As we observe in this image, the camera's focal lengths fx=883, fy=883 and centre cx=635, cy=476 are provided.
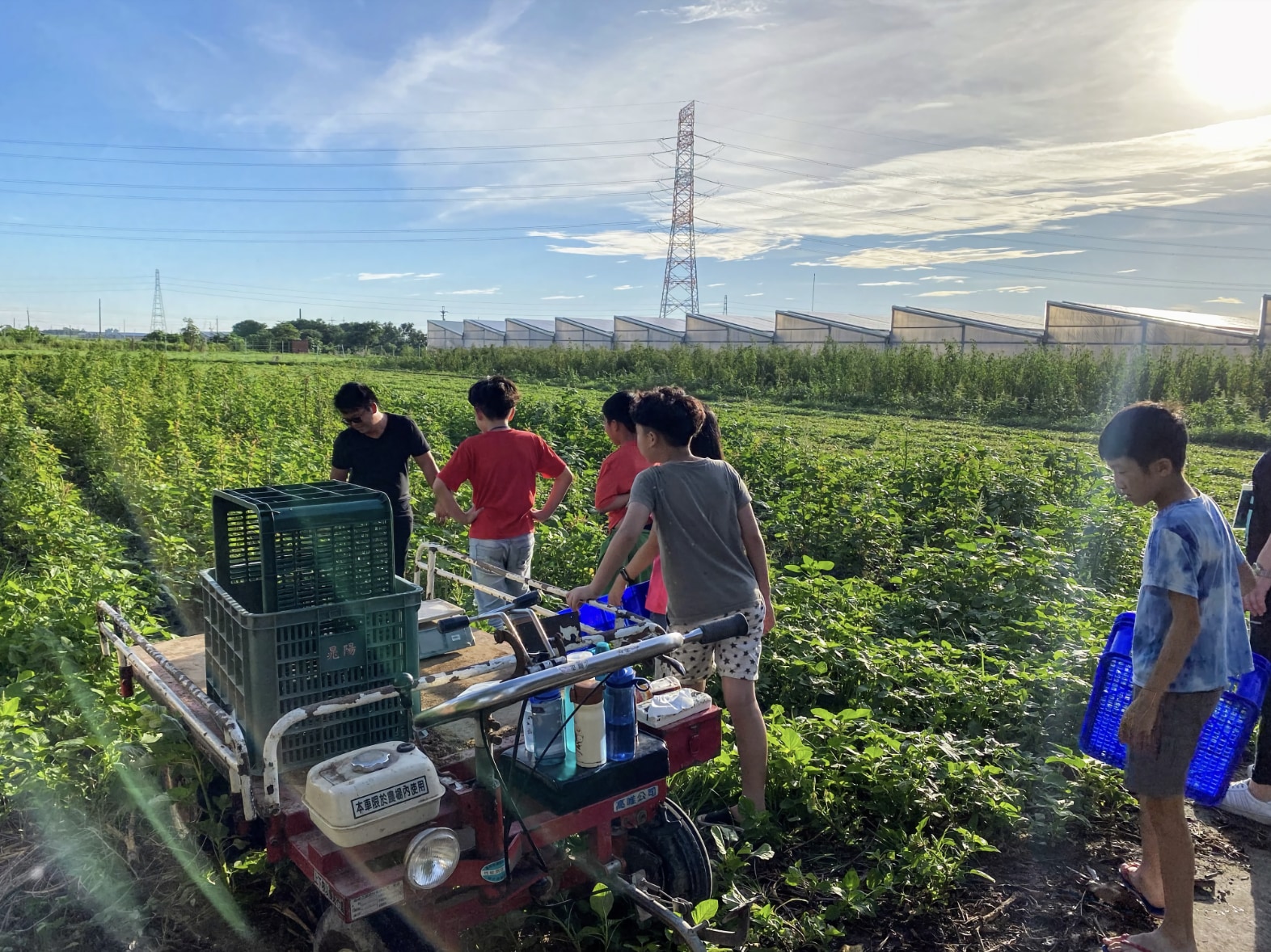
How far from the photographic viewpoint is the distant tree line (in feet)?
229

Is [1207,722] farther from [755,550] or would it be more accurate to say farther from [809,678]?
[809,678]

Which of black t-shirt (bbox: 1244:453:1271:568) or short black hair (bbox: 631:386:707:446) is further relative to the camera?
black t-shirt (bbox: 1244:453:1271:568)

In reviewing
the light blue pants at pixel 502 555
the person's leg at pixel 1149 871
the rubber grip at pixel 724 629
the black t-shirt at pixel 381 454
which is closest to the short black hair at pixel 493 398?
the black t-shirt at pixel 381 454

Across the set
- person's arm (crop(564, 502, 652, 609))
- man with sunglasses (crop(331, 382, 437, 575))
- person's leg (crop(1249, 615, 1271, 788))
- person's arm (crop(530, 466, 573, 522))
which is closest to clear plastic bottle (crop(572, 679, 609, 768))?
person's arm (crop(564, 502, 652, 609))

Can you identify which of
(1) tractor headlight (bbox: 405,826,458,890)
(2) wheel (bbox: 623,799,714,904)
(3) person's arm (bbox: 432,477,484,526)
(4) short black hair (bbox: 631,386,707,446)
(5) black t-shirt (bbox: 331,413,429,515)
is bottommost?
(2) wheel (bbox: 623,799,714,904)

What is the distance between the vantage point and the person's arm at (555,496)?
5039 millimetres

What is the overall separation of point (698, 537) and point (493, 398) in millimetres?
1945

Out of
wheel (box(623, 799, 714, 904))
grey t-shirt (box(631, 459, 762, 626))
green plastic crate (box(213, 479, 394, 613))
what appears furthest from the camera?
grey t-shirt (box(631, 459, 762, 626))

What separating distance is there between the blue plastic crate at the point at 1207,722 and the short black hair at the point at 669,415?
5.98ft

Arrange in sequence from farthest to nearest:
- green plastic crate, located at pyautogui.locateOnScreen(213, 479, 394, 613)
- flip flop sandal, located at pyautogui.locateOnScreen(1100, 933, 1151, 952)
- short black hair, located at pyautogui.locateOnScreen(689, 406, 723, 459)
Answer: short black hair, located at pyautogui.locateOnScreen(689, 406, 723, 459)
flip flop sandal, located at pyautogui.locateOnScreen(1100, 933, 1151, 952)
green plastic crate, located at pyautogui.locateOnScreen(213, 479, 394, 613)

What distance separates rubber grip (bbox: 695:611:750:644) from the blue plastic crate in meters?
1.38

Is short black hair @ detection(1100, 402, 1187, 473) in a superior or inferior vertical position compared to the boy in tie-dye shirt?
superior

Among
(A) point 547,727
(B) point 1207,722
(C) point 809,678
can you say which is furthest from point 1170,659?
(C) point 809,678

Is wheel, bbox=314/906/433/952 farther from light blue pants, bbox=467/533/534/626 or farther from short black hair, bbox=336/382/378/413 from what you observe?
short black hair, bbox=336/382/378/413
